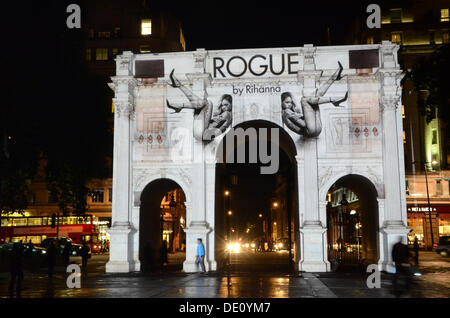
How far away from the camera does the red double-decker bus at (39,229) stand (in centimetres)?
5503

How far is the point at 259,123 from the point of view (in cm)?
3108

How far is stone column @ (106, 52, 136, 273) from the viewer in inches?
1137

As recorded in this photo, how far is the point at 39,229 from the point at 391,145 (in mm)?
39290

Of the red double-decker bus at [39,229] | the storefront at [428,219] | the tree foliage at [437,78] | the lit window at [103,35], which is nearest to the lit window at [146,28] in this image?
the lit window at [103,35]

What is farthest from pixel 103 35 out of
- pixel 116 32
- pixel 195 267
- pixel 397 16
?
pixel 195 267

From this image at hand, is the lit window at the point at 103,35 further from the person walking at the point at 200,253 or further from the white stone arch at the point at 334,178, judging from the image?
the person walking at the point at 200,253

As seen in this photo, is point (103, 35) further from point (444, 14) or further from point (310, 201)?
point (310, 201)

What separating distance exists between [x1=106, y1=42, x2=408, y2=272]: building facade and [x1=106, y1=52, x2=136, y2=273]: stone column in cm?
6

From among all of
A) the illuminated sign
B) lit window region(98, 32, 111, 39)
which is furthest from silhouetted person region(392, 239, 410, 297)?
lit window region(98, 32, 111, 39)

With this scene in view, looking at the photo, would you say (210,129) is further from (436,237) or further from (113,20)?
(113,20)

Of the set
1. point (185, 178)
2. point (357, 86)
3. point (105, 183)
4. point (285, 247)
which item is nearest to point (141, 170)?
point (185, 178)

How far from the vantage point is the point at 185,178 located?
29812 millimetres

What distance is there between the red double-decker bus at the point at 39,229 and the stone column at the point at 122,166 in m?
26.2

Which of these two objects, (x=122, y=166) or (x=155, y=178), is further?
(x=155, y=178)
